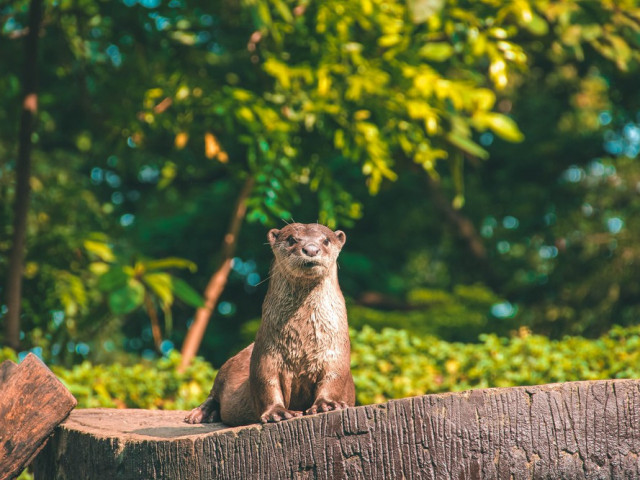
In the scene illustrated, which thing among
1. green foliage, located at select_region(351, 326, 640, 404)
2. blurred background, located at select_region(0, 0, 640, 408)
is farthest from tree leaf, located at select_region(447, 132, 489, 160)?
green foliage, located at select_region(351, 326, 640, 404)

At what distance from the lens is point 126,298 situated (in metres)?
5.85

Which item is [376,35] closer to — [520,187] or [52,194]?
[52,194]

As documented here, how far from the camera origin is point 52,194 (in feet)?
29.5

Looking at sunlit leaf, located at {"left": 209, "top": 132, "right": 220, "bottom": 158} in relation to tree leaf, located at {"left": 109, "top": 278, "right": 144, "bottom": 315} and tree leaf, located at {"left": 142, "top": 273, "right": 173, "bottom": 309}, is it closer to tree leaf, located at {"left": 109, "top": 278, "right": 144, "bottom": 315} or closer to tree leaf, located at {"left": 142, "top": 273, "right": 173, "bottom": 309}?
tree leaf, located at {"left": 142, "top": 273, "right": 173, "bottom": 309}

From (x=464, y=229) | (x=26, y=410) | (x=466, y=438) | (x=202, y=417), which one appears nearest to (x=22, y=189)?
(x=26, y=410)

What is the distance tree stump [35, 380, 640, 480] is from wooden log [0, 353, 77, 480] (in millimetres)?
1198

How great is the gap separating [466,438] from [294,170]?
421 cm

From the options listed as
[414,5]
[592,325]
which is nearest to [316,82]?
[414,5]

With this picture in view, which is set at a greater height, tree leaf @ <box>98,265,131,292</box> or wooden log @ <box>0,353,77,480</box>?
wooden log @ <box>0,353,77,480</box>

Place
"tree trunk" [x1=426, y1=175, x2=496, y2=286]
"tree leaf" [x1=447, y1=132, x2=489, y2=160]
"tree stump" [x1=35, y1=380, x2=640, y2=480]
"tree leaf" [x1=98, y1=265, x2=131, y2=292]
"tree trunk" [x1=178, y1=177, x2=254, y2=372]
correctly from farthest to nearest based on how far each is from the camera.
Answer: "tree trunk" [x1=426, y1=175, x2=496, y2=286] < "tree trunk" [x1=178, y1=177, x2=254, y2=372] < "tree leaf" [x1=447, y1=132, x2=489, y2=160] < "tree leaf" [x1=98, y1=265, x2=131, y2=292] < "tree stump" [x1=35, y1=380, x2=640, y2=480]

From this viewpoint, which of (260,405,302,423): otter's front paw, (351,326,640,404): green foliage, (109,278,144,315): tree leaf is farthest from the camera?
(109,278,144,315): tree leaf

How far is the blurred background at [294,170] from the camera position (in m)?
6.26

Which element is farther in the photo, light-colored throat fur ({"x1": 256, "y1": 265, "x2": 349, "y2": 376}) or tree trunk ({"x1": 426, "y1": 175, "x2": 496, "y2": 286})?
tree trunk ({"x1": 426, "y1": 175, "x2": 496, "y2": 286})

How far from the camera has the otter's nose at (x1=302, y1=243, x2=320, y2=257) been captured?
354 cm
